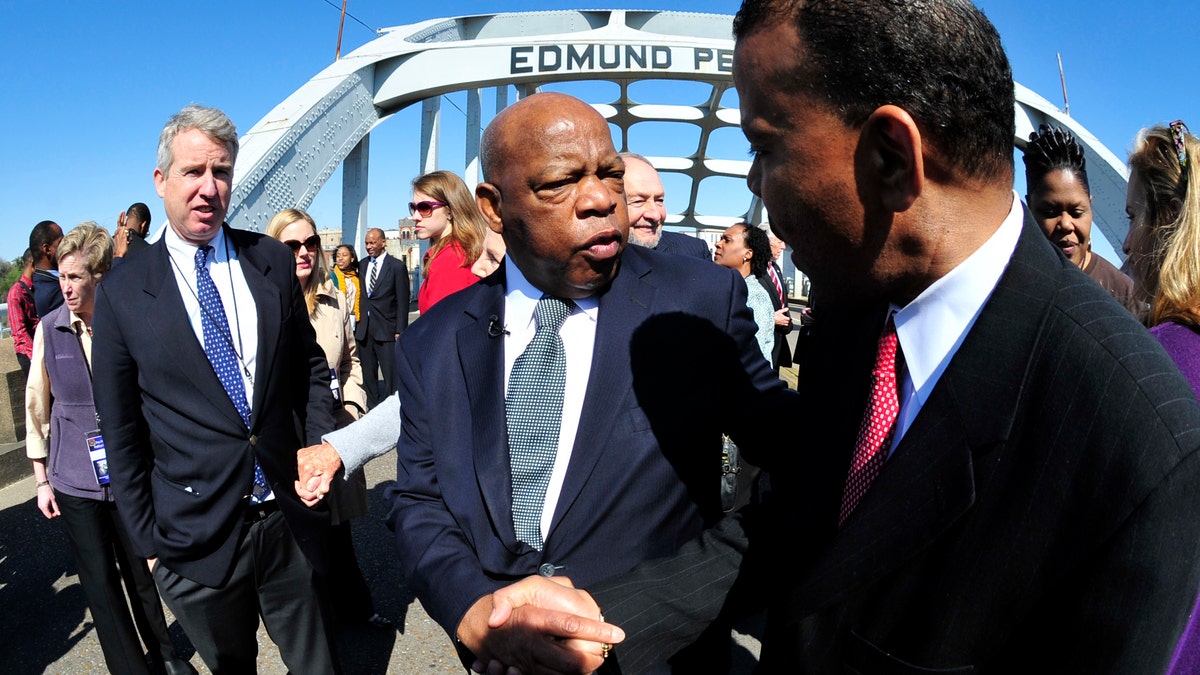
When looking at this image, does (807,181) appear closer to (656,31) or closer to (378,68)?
(378,68)

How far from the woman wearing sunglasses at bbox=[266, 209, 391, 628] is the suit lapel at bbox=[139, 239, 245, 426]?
101 cm

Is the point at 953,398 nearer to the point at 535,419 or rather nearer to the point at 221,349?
the point at 535,419

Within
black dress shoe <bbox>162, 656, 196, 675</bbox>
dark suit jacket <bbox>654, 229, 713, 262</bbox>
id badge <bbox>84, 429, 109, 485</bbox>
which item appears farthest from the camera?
dark suit jacket <bbox>654, 229, 713, 262</bbox>

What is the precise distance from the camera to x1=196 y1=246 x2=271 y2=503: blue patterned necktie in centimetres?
246

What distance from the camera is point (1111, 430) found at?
0.77m

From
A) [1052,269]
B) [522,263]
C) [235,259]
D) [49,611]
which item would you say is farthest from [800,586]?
[49,611]

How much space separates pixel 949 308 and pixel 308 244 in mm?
3579

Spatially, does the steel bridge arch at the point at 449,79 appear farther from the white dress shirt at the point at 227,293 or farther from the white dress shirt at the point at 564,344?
the white dress shirt at the point at 564,344

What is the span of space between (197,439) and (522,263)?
1401 mm

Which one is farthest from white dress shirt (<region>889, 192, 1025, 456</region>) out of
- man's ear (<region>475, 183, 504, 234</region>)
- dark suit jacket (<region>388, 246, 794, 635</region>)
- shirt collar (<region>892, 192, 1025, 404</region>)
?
man's ear (<region>475, 183, 504, 234</region>)

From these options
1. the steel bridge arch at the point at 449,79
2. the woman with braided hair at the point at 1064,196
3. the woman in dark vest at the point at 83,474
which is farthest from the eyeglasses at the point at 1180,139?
the steel bridge arch at the point at 449,79

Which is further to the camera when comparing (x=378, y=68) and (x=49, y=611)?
(x=378, y=68)

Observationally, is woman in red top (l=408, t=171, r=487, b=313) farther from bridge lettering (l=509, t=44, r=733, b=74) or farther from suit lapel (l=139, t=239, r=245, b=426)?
bridge lettering (l=509, t=44, r=733, b=74)

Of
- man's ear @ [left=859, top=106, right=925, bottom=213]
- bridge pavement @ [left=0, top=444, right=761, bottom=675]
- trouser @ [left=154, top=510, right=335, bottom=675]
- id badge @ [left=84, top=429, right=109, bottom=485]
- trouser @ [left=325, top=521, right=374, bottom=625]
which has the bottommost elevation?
bridge pavement @ [left=0, top=444, right=761, bottom=675]
